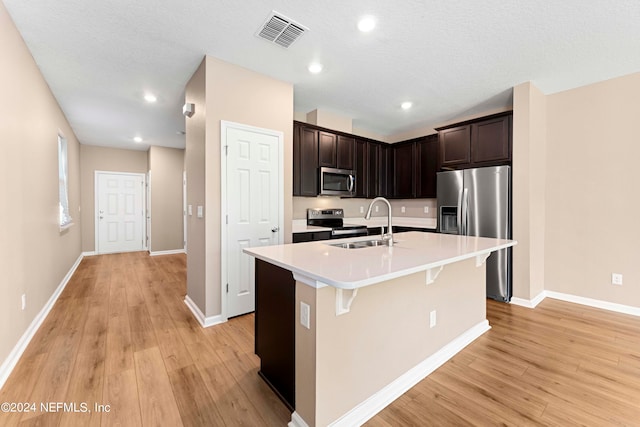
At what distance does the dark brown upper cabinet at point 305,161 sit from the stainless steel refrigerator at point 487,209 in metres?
1.92

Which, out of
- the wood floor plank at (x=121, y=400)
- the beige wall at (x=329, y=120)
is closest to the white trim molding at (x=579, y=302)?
the beige wall at (x=329, y=120)

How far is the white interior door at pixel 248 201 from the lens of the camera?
2973 millimetres

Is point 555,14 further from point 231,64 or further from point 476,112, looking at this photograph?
point 231,64

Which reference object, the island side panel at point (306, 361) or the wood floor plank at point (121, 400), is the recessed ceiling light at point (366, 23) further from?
the wood floor plank at point (121, 400)

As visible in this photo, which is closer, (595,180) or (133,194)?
(595,180)

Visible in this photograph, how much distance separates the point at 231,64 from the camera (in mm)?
2904

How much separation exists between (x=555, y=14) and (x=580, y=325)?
2.87 meters

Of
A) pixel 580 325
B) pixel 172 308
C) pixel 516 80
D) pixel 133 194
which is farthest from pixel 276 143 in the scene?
pixel 133 194

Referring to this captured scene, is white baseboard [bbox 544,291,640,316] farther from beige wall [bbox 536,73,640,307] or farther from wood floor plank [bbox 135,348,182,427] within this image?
wood floor plank [bbox 135,348,182,427]

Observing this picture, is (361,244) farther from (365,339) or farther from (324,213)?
(324,213)

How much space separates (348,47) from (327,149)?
1.85m

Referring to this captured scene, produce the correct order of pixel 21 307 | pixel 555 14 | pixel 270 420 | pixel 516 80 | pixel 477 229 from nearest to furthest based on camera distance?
pixel 270 420 < pixel 555 14 < pixel 21 307 < pixel 516 80 < pixel 477 229

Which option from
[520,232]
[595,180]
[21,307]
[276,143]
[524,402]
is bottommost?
[524,402]

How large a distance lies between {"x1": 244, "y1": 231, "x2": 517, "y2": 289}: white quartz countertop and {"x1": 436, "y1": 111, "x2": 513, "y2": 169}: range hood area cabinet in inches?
71.0
